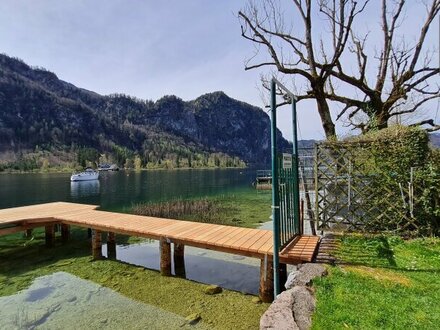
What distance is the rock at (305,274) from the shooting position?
19.1 feet

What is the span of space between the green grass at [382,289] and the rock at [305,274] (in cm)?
19

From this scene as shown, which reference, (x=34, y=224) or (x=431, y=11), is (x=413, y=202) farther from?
(x=34, y=224)

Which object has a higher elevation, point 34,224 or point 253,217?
point 34,224

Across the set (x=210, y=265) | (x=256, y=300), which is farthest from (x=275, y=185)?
(x=210, y=265)

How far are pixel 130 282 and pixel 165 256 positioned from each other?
4.06ft

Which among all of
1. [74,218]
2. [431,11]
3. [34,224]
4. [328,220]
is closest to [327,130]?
[328,220]

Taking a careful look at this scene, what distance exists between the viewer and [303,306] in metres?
4.98

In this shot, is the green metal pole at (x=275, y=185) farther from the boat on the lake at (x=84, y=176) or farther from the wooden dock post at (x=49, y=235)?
the boat on the lake at (x=84, y=176)

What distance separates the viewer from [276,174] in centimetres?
634

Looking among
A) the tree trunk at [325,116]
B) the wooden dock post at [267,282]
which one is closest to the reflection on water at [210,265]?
the wooden dock post at [267,282]

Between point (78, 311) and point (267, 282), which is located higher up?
point (267, 282)

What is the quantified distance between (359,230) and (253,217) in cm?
1180

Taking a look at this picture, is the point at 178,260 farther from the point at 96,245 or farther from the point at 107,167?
the point at 107,167

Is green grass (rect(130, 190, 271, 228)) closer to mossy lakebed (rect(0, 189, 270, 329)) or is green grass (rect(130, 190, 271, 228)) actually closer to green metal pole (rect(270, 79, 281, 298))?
mossy lakebed (rect(0, 189, 270, 329))
